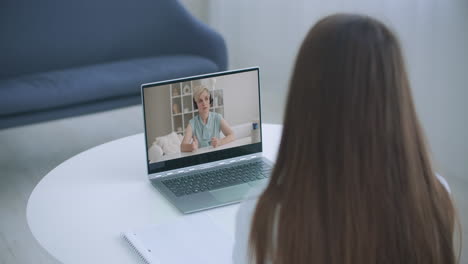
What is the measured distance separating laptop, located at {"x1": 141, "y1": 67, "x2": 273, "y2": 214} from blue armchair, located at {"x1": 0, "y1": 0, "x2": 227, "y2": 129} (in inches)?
52.3

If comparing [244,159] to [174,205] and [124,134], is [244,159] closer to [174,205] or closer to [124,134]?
[174,205]

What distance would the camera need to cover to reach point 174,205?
5.22ft

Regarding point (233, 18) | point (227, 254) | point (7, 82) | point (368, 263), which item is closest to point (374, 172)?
point (368, 263)

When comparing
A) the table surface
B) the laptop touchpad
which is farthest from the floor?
the laptop touchpad

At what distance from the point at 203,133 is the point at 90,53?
6.01 ft

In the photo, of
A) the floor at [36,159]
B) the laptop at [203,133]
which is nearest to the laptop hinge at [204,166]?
the laptop at [203,133]

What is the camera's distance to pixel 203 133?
1751 mm

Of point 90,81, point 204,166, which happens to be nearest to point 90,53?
point 90,81

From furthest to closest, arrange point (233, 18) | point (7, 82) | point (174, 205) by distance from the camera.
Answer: point (233, 18) → point (7, 82) → point (174, 205)

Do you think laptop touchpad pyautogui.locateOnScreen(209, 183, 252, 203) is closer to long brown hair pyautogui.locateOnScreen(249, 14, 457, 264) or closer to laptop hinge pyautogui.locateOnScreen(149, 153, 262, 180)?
laptop hinge pyautogui.locateOnScreen(149, 153, 262, 180)

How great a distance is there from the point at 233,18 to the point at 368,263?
134 inches

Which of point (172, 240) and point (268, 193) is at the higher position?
point (268, 193)

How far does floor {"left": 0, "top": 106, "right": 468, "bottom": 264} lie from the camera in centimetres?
238

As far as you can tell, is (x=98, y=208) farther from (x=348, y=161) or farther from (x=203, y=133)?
(x=348, y=161)
